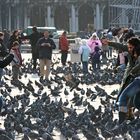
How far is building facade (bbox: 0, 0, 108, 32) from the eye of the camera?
261 feet

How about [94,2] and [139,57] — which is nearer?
[139,57]

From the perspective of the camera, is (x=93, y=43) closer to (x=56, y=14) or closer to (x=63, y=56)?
(x=63, y=56)

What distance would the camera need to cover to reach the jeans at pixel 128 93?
28.0 ft

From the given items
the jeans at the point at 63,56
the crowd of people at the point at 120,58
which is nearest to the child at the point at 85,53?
the crowd of people at the point at 120,58

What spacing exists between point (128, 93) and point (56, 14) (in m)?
73.4

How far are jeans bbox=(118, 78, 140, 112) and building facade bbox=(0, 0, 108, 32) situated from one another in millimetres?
69875

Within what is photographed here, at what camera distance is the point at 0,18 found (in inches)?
3172

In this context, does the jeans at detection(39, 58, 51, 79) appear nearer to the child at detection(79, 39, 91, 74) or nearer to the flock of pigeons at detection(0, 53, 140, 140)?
the child at detection(79, 39, 91, 74)

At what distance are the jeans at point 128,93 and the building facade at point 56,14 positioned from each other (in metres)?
69.9

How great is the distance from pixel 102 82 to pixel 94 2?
2480 inches

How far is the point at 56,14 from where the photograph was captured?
81500 mm

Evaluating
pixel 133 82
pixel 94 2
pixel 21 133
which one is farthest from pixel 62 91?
pixel 94 2

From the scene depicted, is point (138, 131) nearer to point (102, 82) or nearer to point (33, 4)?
point (102, 82)

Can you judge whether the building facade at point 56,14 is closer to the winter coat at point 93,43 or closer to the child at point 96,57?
the child at point 96,57
